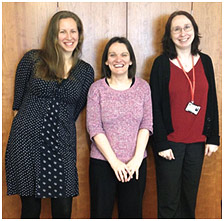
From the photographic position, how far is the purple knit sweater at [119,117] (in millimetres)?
1964

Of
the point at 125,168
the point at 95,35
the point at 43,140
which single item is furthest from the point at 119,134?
the point at 95,35

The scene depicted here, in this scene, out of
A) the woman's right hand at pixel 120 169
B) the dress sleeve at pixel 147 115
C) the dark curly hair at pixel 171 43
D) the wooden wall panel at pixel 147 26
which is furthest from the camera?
the wooden wall panel at pixel 147 26

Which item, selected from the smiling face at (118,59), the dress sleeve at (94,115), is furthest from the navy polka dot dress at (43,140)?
the smiling face at (118,59)

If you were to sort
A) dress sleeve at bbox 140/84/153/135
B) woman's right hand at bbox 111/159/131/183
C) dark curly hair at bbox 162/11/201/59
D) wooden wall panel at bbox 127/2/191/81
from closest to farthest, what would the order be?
woman's right hand at bbox 111/159/131/183 < dress sleeve at bbox 140/84/153/135 < dark curly hair at bbox 162/11/201/59 < wooden wall panel at bbox 127/2/191/81

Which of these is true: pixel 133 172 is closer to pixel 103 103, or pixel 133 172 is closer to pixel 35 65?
pixel 103 103

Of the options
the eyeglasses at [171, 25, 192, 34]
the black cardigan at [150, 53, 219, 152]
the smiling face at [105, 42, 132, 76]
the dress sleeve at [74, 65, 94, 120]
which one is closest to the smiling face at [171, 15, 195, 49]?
the eyeglasses at [171, 25, 192, 34]

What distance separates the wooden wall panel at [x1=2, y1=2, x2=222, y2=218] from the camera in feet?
7.29

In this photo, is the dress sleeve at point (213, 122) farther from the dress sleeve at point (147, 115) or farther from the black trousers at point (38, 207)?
the black trousers at point (38, 207)

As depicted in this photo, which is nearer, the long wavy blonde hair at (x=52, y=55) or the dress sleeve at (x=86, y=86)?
the long wavy blonde hair at (x=52, y=55)

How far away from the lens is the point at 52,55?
→ 2.02 m

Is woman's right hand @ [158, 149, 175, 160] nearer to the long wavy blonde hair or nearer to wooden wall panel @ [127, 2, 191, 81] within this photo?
wooden wall panel @ [127, 2, 191, 81]

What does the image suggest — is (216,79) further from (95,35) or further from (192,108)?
(95,35)

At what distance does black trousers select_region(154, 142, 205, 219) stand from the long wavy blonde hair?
904 mm

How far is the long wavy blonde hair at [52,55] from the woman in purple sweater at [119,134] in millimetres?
265
